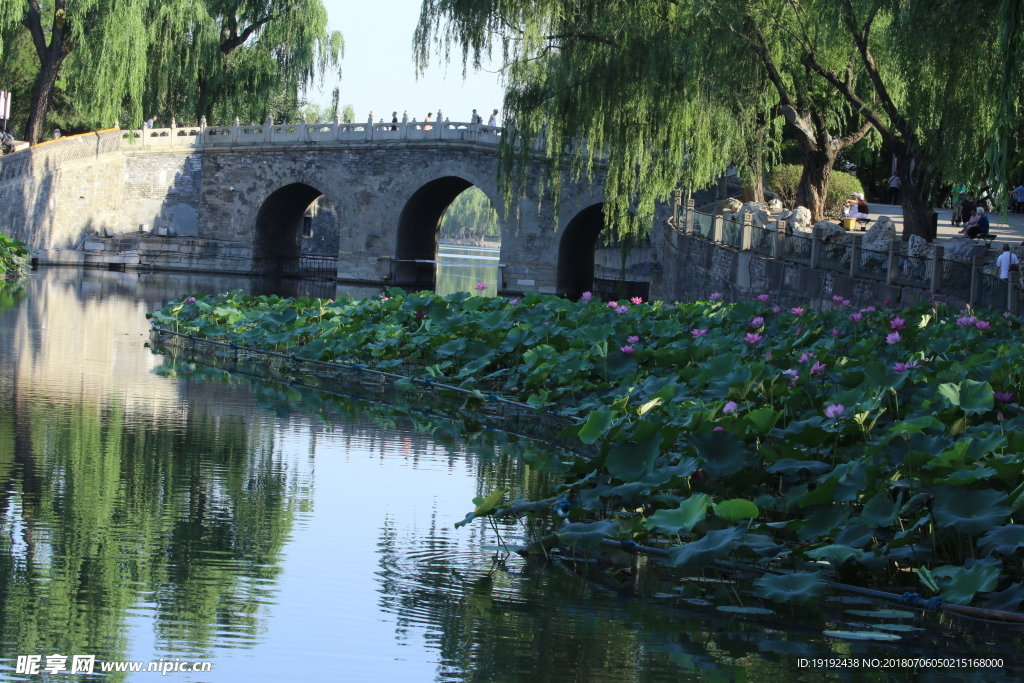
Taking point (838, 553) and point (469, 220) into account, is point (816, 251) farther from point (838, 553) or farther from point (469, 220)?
point (469, 220)

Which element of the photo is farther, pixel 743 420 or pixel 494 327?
pixel 494 327

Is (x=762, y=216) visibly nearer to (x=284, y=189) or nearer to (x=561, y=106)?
(x=561, y=106)

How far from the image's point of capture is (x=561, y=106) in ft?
62.9

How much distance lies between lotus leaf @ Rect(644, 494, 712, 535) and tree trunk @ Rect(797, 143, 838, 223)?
51.1 feet

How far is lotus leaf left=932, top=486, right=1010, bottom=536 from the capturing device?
436cm

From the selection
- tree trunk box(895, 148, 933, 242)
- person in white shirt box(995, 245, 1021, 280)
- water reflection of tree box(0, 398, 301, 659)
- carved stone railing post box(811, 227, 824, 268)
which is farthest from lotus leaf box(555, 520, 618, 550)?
tree trunk box(895, 148, 933, 242)

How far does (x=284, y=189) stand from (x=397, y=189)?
450 cm

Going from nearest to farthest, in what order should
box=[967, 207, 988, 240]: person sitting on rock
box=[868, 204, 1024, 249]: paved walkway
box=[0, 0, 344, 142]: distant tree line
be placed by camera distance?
box=[967, 207, 988, 240]: person sitting on rock
box=[868, 204, 1024, 249]: paved walkway
box=[0, 0, 344, 142]: distant tree line

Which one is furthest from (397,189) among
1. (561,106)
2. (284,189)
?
(561,106)

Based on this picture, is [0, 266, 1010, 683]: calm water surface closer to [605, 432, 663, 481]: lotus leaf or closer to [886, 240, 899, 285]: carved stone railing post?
[605, 432, 663, 481]: lotus leaf

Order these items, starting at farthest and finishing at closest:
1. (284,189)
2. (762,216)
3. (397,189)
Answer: (284,189)
(397,189)
(762,216)

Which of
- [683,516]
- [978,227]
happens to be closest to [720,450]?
[683,516]

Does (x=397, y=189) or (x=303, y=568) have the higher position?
(x=397, y=189)

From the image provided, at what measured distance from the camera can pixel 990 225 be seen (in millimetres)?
22547
